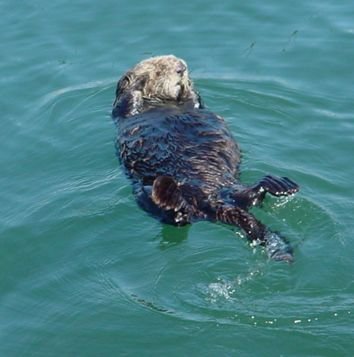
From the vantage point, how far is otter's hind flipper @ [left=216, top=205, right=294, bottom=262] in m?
6.57

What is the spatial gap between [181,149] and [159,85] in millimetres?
1769

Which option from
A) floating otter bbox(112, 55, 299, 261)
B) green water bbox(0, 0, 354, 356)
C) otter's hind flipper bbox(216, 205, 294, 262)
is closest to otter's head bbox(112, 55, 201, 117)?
floating otter bbox(112, 55, 299, 261)

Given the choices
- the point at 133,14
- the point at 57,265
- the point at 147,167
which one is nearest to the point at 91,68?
the point at 133,14

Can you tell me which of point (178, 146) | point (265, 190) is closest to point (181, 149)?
point (178, 146)

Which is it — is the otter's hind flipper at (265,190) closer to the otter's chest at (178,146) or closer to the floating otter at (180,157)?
the floating otter at (180,157)

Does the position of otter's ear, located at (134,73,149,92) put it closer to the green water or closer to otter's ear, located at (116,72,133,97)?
otter's ear, located at (116,72,133,97)

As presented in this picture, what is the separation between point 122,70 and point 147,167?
3.06 m

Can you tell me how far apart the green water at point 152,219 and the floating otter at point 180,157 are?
0.57ft

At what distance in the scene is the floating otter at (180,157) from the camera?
6.82 meters

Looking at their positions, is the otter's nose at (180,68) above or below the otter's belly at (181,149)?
above

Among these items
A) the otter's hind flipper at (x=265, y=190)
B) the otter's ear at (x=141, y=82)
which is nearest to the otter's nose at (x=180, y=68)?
the otter's ear at (x=141, y=82)

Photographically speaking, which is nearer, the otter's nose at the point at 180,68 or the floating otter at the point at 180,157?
the floating otter at the point at 180,157

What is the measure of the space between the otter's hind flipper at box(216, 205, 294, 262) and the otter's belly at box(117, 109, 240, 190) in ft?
1.13

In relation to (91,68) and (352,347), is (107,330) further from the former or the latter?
(91,68)
